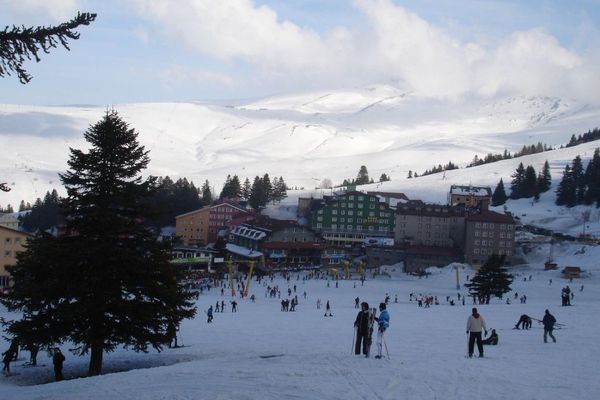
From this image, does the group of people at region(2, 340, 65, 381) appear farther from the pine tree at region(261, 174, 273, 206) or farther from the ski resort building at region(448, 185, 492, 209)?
the pine tree at region(261, 174, 273, 206)

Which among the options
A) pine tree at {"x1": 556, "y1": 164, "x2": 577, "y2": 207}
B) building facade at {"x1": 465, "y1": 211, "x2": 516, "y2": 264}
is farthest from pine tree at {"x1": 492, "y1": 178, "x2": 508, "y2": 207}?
building facade at {"x1": 465, "y1": 211, "x2": 516, "y2": 264}

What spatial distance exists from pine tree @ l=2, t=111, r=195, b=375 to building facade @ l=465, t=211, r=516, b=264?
58873 mm

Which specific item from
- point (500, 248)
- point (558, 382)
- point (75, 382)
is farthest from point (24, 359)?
point (500, 248)

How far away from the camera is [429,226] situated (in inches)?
3209

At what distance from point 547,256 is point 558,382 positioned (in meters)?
61.6

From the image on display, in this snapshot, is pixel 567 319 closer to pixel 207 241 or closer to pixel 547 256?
pixel 547 256

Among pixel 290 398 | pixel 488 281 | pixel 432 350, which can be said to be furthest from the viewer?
pixel 488 281

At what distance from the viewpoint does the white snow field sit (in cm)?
1034

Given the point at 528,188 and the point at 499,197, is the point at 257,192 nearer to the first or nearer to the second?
the point at 499,197

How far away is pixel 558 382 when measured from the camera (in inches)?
443

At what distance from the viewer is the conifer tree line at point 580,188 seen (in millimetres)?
93938

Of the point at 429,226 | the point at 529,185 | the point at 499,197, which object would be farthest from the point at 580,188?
the point at 429,226

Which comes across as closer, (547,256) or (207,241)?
(547,256)

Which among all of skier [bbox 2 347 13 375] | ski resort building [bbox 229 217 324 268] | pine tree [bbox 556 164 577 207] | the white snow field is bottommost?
skier [bbox 2 347 13 375]
